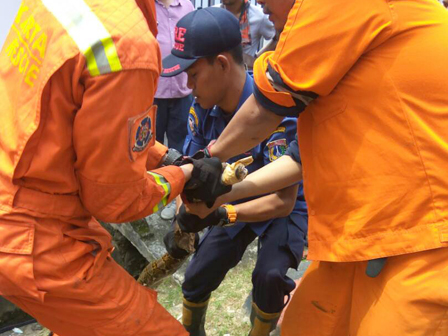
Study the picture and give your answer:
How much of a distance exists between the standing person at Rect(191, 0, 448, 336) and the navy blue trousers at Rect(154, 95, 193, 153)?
3297 millimetres

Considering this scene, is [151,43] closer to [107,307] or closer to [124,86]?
[124,86]

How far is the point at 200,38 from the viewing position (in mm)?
2734

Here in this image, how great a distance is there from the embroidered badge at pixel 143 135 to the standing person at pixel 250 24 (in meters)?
3.68

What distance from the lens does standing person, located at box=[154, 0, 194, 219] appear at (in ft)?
16.4

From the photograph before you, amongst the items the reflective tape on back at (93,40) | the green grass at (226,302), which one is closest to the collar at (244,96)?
the reflective tape on back at (93,40)

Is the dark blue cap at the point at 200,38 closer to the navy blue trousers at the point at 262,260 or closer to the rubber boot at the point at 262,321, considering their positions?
the navy blue trousers at the point at 262,260

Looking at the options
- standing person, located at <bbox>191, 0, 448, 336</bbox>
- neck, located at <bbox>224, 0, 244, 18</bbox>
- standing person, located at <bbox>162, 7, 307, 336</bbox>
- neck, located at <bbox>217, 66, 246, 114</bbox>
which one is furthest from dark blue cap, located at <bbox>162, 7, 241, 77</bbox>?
neck, located at <bbox>224, 0, 244, 18</bbox>

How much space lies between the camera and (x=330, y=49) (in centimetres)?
163

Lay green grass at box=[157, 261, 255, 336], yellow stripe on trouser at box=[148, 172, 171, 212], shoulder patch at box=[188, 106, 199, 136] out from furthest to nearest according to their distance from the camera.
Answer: green grass at box=[157, 261, 255, 336] → shoulder patch at box=[188, 106, 199, 136] → yellow stripe on trouser at box=[148, 172, 171, 212]

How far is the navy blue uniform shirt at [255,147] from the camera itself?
2.81 m

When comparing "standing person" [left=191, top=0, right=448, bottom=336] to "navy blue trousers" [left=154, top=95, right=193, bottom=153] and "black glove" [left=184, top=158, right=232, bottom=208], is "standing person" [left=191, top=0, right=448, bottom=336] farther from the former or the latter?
"navy blue trousers" [left=154, top=95, right=193, bottom=153]

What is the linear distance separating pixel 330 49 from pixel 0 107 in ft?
4.24

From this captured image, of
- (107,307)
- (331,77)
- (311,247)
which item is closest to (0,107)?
(107,307)

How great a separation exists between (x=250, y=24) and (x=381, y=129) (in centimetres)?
396
